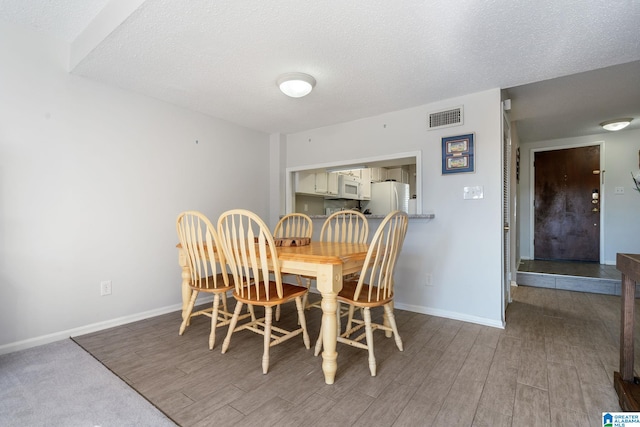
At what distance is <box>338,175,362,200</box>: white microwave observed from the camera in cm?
508

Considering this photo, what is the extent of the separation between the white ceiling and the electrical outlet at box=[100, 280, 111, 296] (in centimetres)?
172

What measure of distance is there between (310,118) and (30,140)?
2.48 m

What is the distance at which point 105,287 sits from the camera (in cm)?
257

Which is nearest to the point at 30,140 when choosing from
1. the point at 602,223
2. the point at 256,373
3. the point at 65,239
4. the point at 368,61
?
the point at 65,239

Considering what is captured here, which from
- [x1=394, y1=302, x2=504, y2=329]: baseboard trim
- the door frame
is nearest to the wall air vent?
[x1=394, y1=302, x2=504, y2=329]: baseboard trim

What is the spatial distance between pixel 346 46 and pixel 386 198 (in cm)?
390

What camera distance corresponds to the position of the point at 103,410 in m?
1.46

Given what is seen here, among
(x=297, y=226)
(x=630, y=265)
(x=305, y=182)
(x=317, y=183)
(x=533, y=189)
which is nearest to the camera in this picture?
(x=630, y=265)

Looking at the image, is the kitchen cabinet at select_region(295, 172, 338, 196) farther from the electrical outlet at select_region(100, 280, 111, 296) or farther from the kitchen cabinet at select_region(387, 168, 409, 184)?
the electrical outlet at select_region(100, 280, 111, 296)

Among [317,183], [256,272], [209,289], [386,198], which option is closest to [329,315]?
[256,272]

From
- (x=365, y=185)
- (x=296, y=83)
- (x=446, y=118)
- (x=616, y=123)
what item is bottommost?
(x=365, y=185)

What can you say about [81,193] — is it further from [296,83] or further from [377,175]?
[377,175]

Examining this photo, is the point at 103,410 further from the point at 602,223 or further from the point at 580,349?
the point at 602,223

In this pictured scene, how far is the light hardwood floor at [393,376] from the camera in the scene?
4.73 feet
